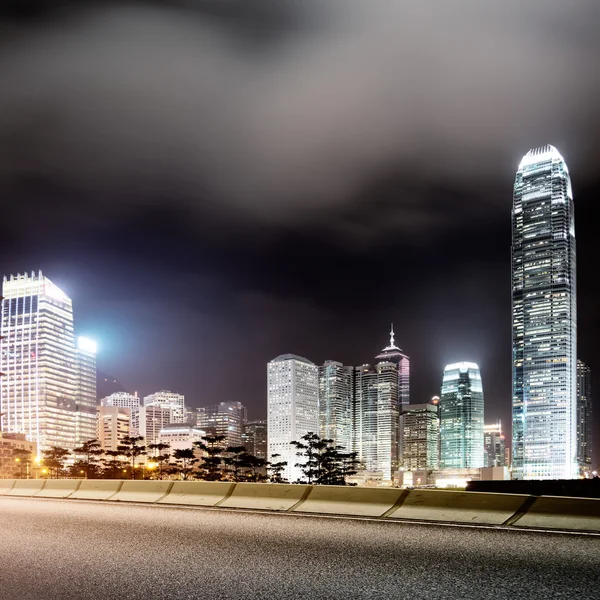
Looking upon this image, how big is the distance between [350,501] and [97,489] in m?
9.77

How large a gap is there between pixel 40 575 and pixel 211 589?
1801 millimetres

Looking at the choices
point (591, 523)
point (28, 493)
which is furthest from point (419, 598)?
point (28, 493)

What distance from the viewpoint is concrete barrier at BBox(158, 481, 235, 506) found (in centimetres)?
1560

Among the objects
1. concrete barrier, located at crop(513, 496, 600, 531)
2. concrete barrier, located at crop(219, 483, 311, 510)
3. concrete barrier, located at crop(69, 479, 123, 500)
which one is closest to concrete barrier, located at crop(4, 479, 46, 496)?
concrete barrier, located at crop(69, 479, 123, 500)

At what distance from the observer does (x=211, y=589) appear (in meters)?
5.87

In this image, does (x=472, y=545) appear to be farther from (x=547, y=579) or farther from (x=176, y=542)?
(x=176, y=542)

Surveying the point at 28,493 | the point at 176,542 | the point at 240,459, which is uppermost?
the point at 176,542

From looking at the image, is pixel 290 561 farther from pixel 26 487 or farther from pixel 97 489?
pixel 26 487

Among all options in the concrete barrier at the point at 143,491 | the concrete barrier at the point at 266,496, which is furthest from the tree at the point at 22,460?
the concrete barrier at the point at 266,496

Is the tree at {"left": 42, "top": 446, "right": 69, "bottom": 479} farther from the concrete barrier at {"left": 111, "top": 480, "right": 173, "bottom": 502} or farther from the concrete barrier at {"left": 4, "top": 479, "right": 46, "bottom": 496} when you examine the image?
the concrete barrier at {"left": 111, "top": 480, "right": 173, "bottom": 502}

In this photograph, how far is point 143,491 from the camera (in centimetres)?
1805

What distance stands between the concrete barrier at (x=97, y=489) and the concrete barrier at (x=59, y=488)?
32 centimetres

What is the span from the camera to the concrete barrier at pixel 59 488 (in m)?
20.7

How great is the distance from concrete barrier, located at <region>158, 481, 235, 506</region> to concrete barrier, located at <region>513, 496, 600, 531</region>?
280 inches
